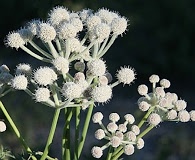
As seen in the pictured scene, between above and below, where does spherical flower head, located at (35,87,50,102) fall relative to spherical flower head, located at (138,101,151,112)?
below

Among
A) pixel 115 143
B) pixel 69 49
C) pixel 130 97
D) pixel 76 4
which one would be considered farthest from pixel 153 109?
pixel 130 97

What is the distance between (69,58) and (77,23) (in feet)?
0.29

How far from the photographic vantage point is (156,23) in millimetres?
7141

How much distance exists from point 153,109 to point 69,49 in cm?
27

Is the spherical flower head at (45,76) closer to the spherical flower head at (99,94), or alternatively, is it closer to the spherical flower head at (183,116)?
the spherical flower head at (99,94)

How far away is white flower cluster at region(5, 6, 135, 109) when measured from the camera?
52.4 inches

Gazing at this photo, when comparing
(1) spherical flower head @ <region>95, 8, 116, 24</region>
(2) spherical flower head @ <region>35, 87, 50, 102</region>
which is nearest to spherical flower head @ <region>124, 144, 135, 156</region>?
(2) spherical flower head @ <region>35, 87, 50, 102</region>

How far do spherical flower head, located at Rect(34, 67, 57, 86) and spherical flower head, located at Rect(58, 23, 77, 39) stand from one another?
3.5 inches

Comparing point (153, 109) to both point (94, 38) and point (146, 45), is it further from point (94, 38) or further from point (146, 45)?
point (146, 45)

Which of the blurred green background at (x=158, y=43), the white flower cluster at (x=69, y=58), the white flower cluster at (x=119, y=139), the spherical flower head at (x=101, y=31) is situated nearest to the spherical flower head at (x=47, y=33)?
the white flower cluster at (x=69, y=58)

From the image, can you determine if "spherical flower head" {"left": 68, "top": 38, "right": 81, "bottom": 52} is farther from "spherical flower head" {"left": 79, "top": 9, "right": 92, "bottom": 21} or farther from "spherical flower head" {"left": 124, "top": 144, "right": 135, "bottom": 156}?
"spherical flower head" {"left": 124, "top": 144, "right": 135, "bottom": 156}

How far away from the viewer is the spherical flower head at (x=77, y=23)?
1.40 meters

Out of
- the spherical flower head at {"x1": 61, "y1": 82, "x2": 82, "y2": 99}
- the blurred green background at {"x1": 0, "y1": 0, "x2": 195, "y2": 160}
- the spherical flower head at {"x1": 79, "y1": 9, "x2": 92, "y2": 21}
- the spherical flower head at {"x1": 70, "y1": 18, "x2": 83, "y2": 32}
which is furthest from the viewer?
the blurred green background at {"x1": 0, "y1": 0, "x2": 195, "y2": 160}

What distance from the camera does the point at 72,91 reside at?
1.29 m
